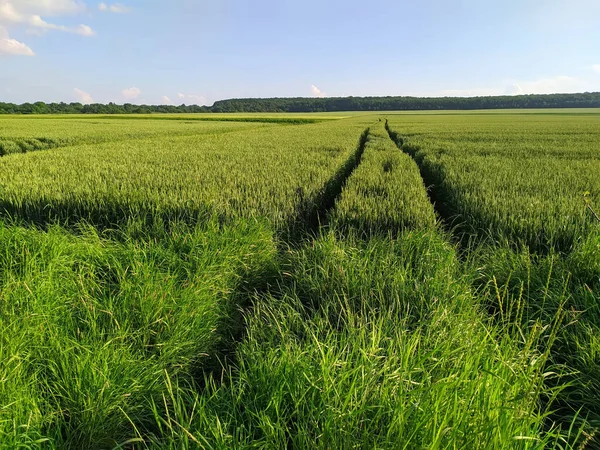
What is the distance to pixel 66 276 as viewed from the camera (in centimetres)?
286

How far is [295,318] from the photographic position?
2303 mm

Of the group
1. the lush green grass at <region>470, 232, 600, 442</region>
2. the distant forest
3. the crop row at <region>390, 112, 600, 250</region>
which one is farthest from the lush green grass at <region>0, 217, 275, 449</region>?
the distant forest

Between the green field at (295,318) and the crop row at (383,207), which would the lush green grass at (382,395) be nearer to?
the green field at (295,318)

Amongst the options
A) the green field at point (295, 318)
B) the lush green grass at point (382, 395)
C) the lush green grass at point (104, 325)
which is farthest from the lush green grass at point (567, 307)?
the lush green grass at point (104, 325)

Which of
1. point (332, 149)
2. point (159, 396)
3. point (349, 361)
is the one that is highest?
point (332, 149)

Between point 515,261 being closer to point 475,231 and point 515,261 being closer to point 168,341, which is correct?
point 475,231

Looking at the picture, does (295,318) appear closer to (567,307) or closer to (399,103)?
(567,307)

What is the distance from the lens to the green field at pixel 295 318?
1417mm

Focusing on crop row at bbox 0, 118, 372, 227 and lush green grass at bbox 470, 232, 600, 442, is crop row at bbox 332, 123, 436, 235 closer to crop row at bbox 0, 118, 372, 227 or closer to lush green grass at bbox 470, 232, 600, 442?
crop row at bbox 0, 118, 372, 227

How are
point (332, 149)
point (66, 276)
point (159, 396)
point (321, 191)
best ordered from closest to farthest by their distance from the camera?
point (159, 396)
point (66, 276)
point (321, 191)
point (332, 149)

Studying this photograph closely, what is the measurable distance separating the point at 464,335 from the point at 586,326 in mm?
998

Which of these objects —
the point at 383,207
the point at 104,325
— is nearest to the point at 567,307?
the point at 383,207

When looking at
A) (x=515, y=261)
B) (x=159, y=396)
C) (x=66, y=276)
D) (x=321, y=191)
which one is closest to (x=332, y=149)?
(x=321, y=191)

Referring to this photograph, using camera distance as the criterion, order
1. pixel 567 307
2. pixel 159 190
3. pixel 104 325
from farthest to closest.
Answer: pixel 159 190
pixel 567 307
pixel 104 325
